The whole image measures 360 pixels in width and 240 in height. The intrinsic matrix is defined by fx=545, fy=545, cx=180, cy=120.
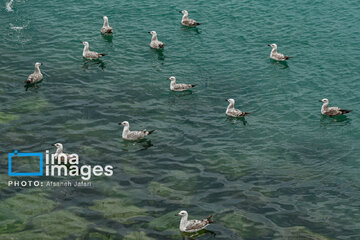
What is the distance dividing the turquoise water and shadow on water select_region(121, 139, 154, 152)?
0.16m

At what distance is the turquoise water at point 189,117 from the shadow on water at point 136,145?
0.54 ft

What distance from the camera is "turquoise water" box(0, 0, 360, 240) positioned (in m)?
29.2

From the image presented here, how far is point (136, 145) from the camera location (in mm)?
35719

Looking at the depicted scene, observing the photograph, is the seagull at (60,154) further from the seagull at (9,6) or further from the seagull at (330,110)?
the seagull at (9,6)

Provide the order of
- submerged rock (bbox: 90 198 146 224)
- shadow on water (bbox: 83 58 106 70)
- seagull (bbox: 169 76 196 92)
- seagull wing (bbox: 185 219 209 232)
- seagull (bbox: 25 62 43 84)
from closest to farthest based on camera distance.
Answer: seagull wing (bbox: 185 219 209 232), submerged rock (bbox: 90 198 146 224), seagull (bbox: 25 62 43 84), seagull (bbox: 169 76 196 92), shadow on water (bbox: 83 58 106 70)

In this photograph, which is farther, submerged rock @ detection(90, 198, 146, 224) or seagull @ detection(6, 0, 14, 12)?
seagull @ detection(6, 0, 14, 12)

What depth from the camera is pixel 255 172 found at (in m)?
33.3

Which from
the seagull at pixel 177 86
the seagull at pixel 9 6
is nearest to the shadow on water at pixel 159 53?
the seagull at pixel 177 86

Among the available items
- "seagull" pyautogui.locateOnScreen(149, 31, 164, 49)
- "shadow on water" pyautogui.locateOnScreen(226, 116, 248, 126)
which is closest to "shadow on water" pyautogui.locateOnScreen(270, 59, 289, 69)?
"shadow on water" pyautogui.locateOnScreen(226, 116, 248, 126)

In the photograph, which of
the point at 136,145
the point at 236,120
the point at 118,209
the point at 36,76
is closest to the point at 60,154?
the point at 136,145

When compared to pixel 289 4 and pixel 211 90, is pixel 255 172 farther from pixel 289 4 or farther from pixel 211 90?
pixel 289 4

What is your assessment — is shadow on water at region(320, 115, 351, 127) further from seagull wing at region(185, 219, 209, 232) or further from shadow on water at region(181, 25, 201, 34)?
shadow on water at region(181, 25, 201, 34)

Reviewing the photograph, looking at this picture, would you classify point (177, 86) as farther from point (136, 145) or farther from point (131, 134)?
point (136, 145)

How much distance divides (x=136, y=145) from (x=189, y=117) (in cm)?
516
